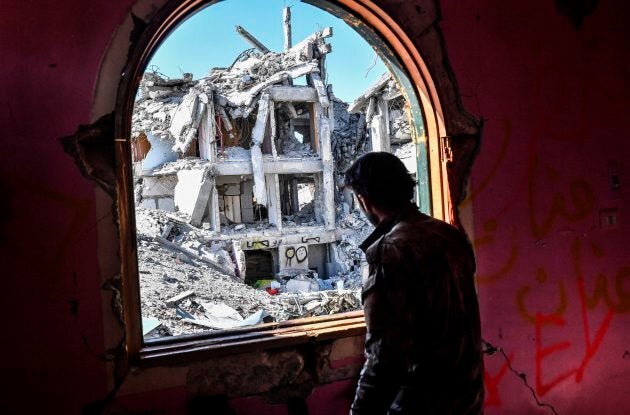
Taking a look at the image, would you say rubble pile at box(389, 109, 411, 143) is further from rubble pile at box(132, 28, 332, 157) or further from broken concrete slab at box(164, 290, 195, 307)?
broken concrete slab at box(164, 290, 195, 307)

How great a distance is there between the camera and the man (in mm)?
1461

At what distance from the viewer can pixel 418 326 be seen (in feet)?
4.96

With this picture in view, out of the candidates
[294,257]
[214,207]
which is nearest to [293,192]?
[294,257]

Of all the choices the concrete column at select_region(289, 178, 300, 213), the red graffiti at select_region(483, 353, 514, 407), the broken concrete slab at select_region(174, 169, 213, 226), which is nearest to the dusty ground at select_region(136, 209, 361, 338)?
the broken concrete slab at select_region(174, 169, 213, 226)

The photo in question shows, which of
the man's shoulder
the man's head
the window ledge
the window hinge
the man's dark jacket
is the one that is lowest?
the window ledge

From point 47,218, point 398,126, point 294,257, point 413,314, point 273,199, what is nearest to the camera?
point 413,314

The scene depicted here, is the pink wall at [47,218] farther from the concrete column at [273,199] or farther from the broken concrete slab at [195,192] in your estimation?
the concrete column at [273,199]

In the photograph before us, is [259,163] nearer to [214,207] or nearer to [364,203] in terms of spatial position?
[214,207]

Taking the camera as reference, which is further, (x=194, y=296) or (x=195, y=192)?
(x=195, y=192)

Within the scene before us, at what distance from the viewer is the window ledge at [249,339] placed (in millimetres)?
2195

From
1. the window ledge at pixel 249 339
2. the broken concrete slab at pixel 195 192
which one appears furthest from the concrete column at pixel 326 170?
the window ledge at pixel 249 339

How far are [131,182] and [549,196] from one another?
2414 mm

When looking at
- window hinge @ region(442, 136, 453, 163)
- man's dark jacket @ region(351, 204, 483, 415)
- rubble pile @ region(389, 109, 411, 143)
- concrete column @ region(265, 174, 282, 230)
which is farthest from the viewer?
concrete column @ region(265, 174, 282, 230)

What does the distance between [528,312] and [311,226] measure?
17.6 meters
